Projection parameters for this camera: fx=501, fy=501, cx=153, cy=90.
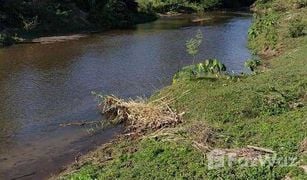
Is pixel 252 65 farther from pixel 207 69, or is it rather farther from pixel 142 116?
pixel 142 116

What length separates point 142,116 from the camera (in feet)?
64.1

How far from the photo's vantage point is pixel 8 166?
54.9ft

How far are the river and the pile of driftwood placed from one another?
2.35ft

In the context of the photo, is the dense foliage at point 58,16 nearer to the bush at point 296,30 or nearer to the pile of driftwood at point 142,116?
the bush at point 296,30

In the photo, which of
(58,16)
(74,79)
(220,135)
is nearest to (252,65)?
(74,79)

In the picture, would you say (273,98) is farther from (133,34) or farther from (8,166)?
(133,34)

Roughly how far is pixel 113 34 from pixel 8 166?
113 ft

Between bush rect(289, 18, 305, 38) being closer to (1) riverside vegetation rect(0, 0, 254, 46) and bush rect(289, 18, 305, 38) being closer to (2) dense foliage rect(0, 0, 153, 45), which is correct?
(1) riverside vegetation rect(0, 0, 254, 46)

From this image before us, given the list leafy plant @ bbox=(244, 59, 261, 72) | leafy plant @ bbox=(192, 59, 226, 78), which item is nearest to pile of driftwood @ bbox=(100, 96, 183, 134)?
leafy plant @ bbox=(192, 59, 226, 78)

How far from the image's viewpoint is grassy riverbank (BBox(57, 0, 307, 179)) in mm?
13062

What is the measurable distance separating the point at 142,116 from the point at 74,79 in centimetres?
1053

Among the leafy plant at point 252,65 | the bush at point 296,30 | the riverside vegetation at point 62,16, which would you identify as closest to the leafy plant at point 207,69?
the leafy plant at point 252,65

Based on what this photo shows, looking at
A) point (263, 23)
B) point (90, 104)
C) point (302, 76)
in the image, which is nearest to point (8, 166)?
point (90, 104)

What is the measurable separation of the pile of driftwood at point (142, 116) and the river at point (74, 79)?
0.72 m
